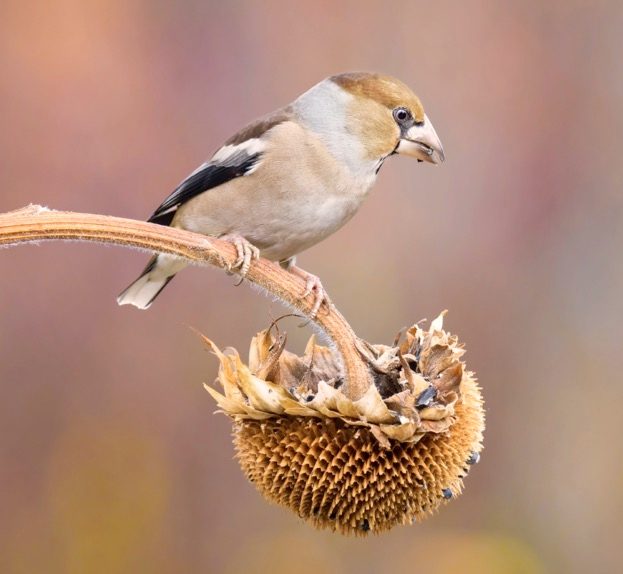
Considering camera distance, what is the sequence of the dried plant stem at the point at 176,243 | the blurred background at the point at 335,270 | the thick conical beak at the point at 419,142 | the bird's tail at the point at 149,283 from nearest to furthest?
the dried plant stem at the point at 176,243 < the thick conical beak at the point at 419,142 < the bird's tail at the point at 149,283 < the blurred background at the point at 335,270

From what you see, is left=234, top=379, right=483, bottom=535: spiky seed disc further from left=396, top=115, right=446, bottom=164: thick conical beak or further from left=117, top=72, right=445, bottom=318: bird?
left=396, top=115, right=446, bottom=164: thick conical beak

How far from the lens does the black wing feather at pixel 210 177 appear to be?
2.41m

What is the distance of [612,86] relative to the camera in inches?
167

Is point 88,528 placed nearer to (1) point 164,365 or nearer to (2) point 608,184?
(1) point 164,365

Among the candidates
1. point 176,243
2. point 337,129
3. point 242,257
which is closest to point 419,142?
point 337,129

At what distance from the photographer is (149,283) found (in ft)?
9.00

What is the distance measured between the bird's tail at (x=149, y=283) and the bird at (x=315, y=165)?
0.28 meters

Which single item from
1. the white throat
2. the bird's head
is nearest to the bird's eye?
the bird's head

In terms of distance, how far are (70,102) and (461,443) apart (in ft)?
8.66

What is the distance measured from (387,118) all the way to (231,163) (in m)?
0.39

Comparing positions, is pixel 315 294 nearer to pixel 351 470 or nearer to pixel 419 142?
pixel 351 470

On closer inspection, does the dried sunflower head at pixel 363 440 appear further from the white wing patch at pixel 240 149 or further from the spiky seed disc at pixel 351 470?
the white wing patch at pixel 240 149

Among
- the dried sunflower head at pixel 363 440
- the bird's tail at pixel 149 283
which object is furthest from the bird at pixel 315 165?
the dried sunflower head at pixel 363 440

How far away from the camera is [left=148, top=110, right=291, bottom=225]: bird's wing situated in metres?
2.41
